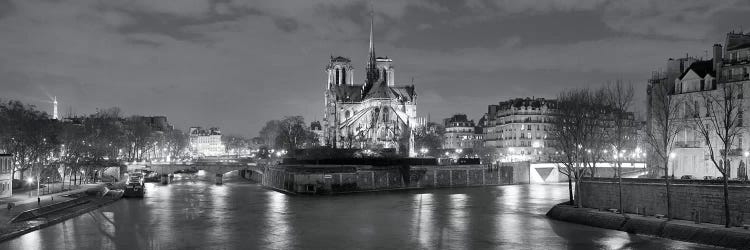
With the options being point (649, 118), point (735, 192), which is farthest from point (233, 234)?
point (649, 118)

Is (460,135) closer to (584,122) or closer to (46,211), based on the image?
(584,122)

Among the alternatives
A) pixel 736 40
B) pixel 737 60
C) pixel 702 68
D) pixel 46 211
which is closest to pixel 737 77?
pixel 737 60

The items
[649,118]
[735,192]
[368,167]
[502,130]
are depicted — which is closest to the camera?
[735,192]

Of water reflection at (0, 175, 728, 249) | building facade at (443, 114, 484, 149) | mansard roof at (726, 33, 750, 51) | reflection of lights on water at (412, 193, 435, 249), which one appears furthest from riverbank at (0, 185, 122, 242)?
building facade at (443, 114, 484, 149)

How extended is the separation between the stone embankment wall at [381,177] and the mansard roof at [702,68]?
106 feet

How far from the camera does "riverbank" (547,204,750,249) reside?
2887cm

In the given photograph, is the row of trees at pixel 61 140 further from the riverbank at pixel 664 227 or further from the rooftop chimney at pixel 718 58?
the rooftop chimney at pixel 718 58

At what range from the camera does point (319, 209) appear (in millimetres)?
51406

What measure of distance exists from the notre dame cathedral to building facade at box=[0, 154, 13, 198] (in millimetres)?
68922

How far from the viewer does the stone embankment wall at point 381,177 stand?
224 feet

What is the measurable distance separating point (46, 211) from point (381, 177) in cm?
3793

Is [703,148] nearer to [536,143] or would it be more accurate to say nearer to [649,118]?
[649,118]

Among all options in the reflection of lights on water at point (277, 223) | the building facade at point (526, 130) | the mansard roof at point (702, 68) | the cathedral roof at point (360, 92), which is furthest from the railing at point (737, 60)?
the cathedral roof at point (360, 92)

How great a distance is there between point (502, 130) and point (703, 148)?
73.4 metres
